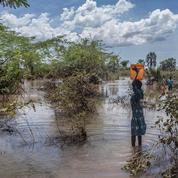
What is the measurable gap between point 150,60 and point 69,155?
327 feet

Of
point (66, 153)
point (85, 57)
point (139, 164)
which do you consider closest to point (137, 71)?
point (66, 153)

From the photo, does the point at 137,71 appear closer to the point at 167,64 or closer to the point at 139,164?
the point at 139,164

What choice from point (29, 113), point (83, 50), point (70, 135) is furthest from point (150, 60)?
point (70, 135)

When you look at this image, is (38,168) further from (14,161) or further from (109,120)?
(109,120)

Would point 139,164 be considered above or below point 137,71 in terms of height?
below

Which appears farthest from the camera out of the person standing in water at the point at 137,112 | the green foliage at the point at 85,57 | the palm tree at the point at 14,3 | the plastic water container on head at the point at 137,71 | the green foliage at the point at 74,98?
the green foliage at the point at 85,57

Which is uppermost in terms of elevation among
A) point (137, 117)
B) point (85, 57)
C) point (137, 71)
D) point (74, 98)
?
point (85, 57)

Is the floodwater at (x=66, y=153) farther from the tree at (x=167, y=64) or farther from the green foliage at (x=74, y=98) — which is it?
the tree at (x=167, y=64)

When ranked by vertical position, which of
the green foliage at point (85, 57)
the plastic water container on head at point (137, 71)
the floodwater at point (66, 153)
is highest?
the green foliage at point (85, 57)

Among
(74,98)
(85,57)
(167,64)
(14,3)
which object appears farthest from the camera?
(167,64)

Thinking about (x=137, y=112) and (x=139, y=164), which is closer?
(x=139, y=164)

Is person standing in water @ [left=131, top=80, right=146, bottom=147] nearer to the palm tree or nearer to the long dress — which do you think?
the long dress

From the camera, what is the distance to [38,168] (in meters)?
11.4

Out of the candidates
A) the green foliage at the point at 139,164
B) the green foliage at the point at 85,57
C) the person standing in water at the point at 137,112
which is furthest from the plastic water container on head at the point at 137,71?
the green foliage at the point at 85,57
